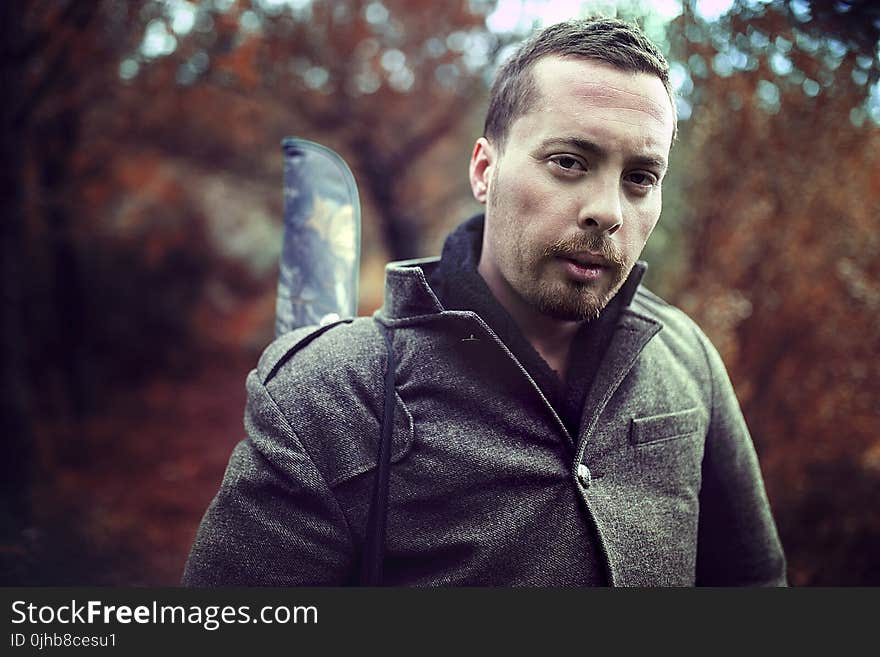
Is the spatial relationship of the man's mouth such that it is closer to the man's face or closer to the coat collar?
the man's face

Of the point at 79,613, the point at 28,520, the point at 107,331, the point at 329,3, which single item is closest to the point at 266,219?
the point at 107,331

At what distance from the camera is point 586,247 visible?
167 centimetres

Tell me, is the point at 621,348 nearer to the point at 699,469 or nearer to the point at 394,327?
the point at 699,469

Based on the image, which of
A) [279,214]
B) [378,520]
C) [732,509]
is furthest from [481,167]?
[279,214]

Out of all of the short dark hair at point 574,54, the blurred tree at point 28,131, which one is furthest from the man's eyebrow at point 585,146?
the blurred tree at point 28,131

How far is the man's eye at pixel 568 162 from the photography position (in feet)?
5.42

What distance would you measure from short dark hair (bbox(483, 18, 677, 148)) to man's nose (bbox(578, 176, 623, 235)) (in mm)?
284

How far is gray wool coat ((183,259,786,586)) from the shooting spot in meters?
1.58

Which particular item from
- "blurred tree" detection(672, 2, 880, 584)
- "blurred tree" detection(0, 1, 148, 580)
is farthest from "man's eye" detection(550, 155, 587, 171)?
"blurred tree" detection(0, 1, 148, 580)

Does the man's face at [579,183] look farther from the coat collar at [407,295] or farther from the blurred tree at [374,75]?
the blurred tree at [374,75]

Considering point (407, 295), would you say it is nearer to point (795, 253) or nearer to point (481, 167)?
point (481, 167)

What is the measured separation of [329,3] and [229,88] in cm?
189

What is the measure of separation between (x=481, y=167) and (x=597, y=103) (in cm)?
40

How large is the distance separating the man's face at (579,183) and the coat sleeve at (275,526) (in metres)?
0.73
